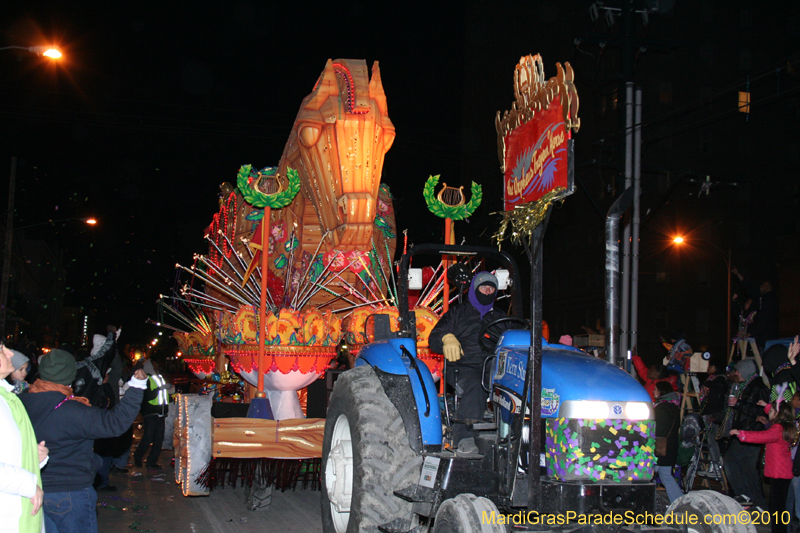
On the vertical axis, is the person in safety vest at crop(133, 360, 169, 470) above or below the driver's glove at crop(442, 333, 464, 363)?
below

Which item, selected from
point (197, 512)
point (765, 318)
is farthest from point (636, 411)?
point (765, 318)

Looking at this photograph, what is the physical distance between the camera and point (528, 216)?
3.78 metres

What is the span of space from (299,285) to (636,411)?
5.75m

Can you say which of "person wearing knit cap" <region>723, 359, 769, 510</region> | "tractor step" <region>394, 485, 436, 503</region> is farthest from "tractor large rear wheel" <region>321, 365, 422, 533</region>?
"person wearing knit cap" <region>723, 359, 769, 510</region>

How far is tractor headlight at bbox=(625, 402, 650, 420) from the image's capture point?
3678 millimetres

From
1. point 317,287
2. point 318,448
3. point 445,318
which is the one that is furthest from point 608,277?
point 317,287

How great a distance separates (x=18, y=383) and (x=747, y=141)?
34.4 meters

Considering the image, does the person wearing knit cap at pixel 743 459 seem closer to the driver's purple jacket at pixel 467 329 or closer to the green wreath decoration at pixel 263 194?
the driver's purple jacket at pixel 467 329

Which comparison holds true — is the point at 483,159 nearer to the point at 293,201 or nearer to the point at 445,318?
the point at 293,201

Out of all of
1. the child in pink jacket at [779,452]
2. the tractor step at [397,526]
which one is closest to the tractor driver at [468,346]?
the tractor step at [397,526]

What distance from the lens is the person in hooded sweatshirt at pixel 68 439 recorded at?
399 cm

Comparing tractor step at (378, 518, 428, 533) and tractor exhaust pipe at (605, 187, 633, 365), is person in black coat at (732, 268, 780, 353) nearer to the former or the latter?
tractor exhaust pipe at (605, 187, 633, 365)

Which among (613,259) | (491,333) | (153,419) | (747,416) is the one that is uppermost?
(613,259)

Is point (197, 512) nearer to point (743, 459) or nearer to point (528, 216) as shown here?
point (528, 216)
